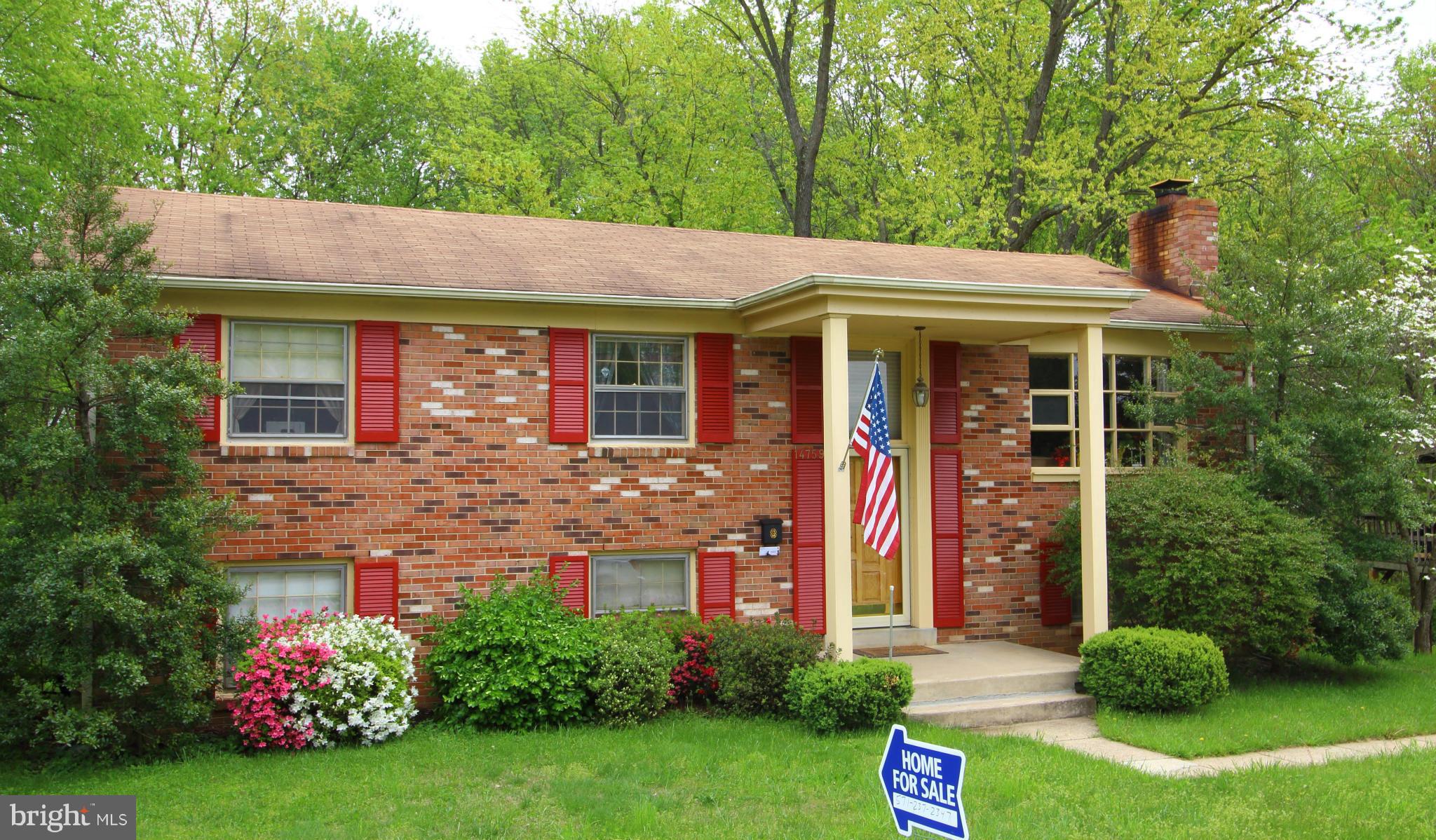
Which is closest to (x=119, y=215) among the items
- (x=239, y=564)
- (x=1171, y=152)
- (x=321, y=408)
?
(x=321, y=408)

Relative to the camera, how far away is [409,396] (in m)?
9.77

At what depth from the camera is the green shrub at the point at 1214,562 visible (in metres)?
10.2

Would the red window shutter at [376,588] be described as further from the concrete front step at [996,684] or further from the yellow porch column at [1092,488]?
the yellow porch column at [1092,488]

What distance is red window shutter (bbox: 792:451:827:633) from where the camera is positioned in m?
11.0

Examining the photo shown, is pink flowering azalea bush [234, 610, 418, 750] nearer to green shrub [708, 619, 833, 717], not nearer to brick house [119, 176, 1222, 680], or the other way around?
brick house [119, 176, 1222, 680]

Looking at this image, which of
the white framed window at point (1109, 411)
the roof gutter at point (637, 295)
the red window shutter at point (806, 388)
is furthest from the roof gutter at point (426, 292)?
the white framed window at point (1109, 411)

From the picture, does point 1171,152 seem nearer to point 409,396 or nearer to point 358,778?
point 409,396

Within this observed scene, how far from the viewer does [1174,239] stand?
1467 cm

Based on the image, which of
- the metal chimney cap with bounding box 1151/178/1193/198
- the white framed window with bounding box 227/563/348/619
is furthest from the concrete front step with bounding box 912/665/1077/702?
the metal chimney cap with bounding box 1151/178/1193/198

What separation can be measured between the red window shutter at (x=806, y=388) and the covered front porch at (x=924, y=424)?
22 millimetres

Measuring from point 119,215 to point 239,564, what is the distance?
2.96 metres

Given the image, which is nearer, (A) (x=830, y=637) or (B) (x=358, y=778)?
(B) (x=358, y=778)

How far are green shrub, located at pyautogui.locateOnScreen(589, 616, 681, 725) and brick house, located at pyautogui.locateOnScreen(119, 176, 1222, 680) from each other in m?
1.14

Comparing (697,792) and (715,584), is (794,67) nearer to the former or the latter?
(715,584)
